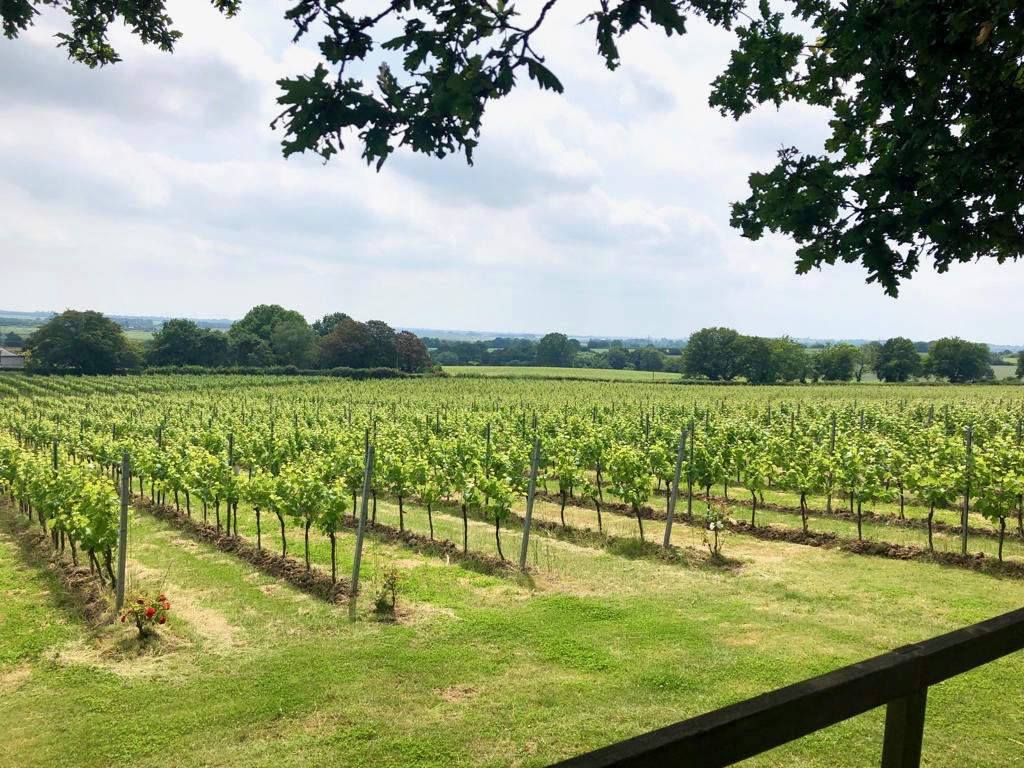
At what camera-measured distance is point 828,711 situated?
1578 mm

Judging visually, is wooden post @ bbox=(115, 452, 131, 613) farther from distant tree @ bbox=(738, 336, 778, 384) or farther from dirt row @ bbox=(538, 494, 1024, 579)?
distant tree @ bbox=(738, 336, 778, 384)

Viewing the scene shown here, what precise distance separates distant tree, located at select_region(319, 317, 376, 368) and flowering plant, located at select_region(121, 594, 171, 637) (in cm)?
7395

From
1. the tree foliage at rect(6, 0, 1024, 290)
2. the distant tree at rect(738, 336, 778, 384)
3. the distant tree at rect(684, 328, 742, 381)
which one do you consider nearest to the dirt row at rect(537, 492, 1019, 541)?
the tree foliage at rect(6, 0, 1024, 290)

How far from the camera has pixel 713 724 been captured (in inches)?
55.7

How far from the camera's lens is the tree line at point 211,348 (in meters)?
68.9

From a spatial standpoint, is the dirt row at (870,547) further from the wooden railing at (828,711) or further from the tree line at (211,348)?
the tree line at (211,348)

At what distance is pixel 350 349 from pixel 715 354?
155 feet

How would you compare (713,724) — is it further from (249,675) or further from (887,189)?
(249,675)

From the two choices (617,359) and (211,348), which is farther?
(617,359)

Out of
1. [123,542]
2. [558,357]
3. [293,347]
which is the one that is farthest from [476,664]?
[558,357]

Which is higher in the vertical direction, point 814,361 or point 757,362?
point 814,361

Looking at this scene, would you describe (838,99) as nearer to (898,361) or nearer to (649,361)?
(898,361)

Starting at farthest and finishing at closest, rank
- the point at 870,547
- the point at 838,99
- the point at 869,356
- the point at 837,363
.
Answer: the point at 869,356 → the point at 837,363 → the point at 870,547 → the point at 838,99

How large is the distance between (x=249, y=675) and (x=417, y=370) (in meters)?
76.9
